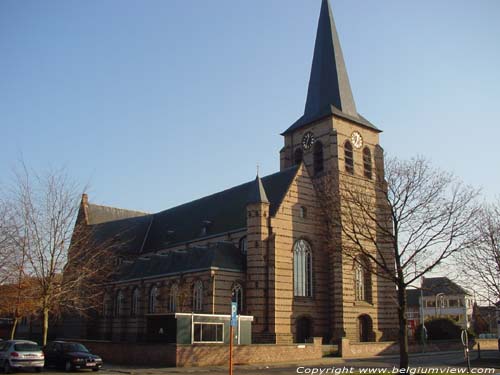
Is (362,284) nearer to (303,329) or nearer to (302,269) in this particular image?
(302,269)

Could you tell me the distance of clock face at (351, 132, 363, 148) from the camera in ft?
153

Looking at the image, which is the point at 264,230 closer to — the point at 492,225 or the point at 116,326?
the point at 492,225

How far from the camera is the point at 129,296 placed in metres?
47.5

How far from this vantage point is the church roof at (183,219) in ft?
143

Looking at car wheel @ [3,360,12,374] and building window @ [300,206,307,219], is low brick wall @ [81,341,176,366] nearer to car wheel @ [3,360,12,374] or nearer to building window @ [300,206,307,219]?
car wheel @ [3,360,12,374]

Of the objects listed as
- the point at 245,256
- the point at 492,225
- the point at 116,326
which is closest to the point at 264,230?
the point at 245,256

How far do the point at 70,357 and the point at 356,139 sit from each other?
3168cm

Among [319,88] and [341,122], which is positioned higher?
[319,88]

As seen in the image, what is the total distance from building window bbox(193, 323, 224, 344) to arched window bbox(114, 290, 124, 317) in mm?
20534

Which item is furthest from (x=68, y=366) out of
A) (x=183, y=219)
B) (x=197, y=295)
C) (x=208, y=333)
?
(x=183, y=219)

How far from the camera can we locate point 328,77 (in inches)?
1921

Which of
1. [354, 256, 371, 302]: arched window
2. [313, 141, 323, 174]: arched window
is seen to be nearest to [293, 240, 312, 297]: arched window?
[354, 256, 371, 302]: arched window

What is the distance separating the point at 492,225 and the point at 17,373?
89.4 feet

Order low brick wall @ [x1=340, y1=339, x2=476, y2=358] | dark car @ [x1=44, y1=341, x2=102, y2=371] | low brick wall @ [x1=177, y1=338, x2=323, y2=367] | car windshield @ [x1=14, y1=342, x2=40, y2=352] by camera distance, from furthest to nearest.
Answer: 1. low brick wall @ [x1=340, y1=339, x2=476, y2=358]
2. low brick wall @ [x1=177, y1=338, x2=323, y2=367]
3. dark car @ [x1=44, y1=341, x2=102, y2=371]
4. car windshield @ [x1=14, y1=342, x2=40, y2=352]
